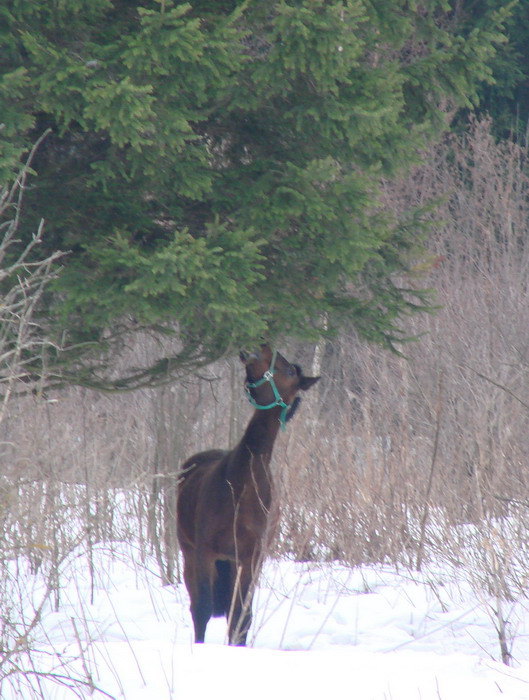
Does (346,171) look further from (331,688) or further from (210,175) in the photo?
(331,688)

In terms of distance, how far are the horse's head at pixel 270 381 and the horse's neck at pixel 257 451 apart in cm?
7

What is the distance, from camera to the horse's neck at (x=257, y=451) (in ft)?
18.7

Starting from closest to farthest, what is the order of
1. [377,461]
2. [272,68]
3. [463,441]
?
[272,68] < [463,441] < [377,461]

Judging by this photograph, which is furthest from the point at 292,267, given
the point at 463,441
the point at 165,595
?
the point at 165,595

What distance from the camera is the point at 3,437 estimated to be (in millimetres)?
→ 6023

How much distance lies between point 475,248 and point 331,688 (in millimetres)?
10936

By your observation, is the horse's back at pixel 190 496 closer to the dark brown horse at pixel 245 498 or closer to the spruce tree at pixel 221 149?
the dark brown horse at pixel 245 498

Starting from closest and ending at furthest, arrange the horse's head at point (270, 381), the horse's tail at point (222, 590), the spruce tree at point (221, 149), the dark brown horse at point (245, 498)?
the spruce tree at point (221, 149), the dark brown horse at point (245, 498), the horse's head at point (270, 381), the horse's tail at point (222, 590)

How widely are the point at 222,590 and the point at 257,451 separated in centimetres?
109

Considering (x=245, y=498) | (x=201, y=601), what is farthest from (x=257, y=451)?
(x=201, y=601)

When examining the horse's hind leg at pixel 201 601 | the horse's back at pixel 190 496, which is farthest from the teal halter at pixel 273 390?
the horse's hind leg at pixel 201 601

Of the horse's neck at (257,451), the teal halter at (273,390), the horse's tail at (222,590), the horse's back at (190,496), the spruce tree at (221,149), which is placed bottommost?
the horse's tail at (222,590)

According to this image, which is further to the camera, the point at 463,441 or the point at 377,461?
the point at 377,461

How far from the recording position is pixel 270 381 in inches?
227
